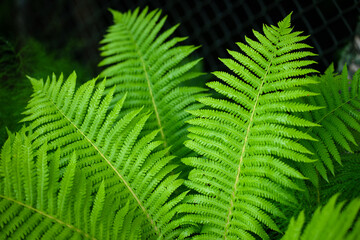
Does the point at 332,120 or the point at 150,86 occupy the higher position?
the point at 150,86

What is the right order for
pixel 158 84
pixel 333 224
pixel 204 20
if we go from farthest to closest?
pixel 204 20, pixel 158 84, pixel 333 224

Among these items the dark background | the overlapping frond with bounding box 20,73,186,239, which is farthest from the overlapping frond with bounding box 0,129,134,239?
the dark background

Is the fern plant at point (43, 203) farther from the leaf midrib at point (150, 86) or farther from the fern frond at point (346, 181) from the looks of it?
the fern frond at point (346, 181)

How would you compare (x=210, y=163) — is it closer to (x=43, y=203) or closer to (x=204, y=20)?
(x=43, y=203)

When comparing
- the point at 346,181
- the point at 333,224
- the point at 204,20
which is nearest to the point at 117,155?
the point at 333,224

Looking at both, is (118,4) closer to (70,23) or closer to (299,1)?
(70,23)

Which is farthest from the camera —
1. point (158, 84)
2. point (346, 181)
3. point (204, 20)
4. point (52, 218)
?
point (204, 20)

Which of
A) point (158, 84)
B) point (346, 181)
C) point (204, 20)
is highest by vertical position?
point (204, 20)
